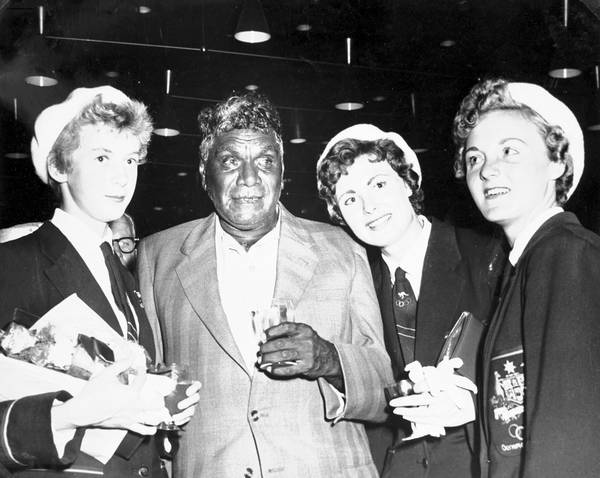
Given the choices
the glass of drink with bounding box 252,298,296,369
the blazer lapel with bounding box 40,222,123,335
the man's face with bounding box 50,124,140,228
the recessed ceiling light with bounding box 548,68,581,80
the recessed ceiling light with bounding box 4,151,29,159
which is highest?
the recessed ceiling light with bounding box 548,68,581,80

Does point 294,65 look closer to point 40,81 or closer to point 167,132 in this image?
point 167,132

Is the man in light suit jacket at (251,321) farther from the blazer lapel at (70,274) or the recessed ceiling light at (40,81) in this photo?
the recessed ceiling light at (40,81)

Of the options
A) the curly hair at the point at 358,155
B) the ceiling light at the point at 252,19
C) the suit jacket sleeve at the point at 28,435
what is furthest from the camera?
the ceiling light at the point at 252,19

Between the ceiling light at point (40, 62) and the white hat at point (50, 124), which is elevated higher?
the ceiling light at point (40, 62)

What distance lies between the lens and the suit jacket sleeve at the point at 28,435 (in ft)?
6.70

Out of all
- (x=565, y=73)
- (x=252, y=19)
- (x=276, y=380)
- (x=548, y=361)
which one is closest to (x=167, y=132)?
(x=252, y=19)

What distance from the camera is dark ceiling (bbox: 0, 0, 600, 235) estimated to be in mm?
3100

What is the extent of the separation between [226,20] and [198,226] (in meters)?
3.57

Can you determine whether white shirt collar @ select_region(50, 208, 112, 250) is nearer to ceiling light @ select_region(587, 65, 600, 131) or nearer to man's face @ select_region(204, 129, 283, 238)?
man's face @ select_region(204, 129, 283, 238)

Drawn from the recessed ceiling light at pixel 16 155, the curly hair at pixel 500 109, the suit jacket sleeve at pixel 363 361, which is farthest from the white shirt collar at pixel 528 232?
the recessed ceiling light at pixel 16 155

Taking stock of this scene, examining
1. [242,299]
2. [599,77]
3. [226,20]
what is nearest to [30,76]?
[242,299]

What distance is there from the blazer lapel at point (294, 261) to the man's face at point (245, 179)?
108 millimetres

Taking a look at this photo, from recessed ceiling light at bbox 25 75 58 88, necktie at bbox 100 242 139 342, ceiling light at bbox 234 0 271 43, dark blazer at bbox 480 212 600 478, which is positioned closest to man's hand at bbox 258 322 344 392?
necktie at bbox 100 242 139 342

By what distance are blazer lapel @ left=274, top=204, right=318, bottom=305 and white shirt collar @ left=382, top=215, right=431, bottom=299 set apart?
346 mm
